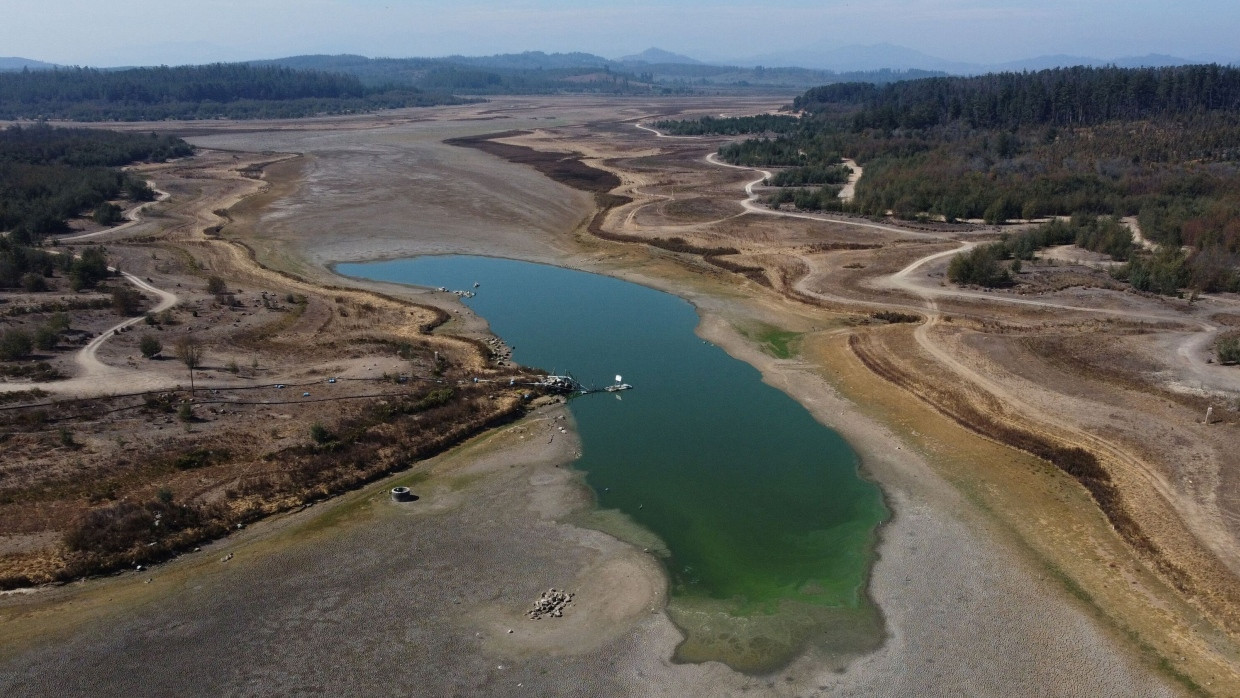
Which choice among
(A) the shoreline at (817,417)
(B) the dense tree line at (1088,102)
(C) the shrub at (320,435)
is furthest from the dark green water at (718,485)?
(B) the dense tree line at (1088,102)

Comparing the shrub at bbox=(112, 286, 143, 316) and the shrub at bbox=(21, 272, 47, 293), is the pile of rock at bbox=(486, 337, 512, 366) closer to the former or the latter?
the shrub at bbox=(112, 286, 143, 316)

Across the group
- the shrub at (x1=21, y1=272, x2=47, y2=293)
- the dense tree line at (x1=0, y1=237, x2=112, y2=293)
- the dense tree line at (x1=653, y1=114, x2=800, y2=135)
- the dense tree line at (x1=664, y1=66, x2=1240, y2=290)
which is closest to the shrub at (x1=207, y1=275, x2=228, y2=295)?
the dense tree line at (x1=0, y1=237, x2=112, y2=293)

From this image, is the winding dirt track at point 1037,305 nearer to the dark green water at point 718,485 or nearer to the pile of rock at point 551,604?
the dark green water at point 718,485

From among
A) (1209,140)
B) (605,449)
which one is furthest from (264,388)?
(1209,140)

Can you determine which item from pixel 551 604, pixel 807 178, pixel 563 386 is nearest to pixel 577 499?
pixel 551 604

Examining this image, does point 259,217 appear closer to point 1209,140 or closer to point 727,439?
point 727,439

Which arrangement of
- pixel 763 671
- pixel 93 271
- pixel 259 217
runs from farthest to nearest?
pixel 259 217 → pixel 93 271 → pixel 763 671
